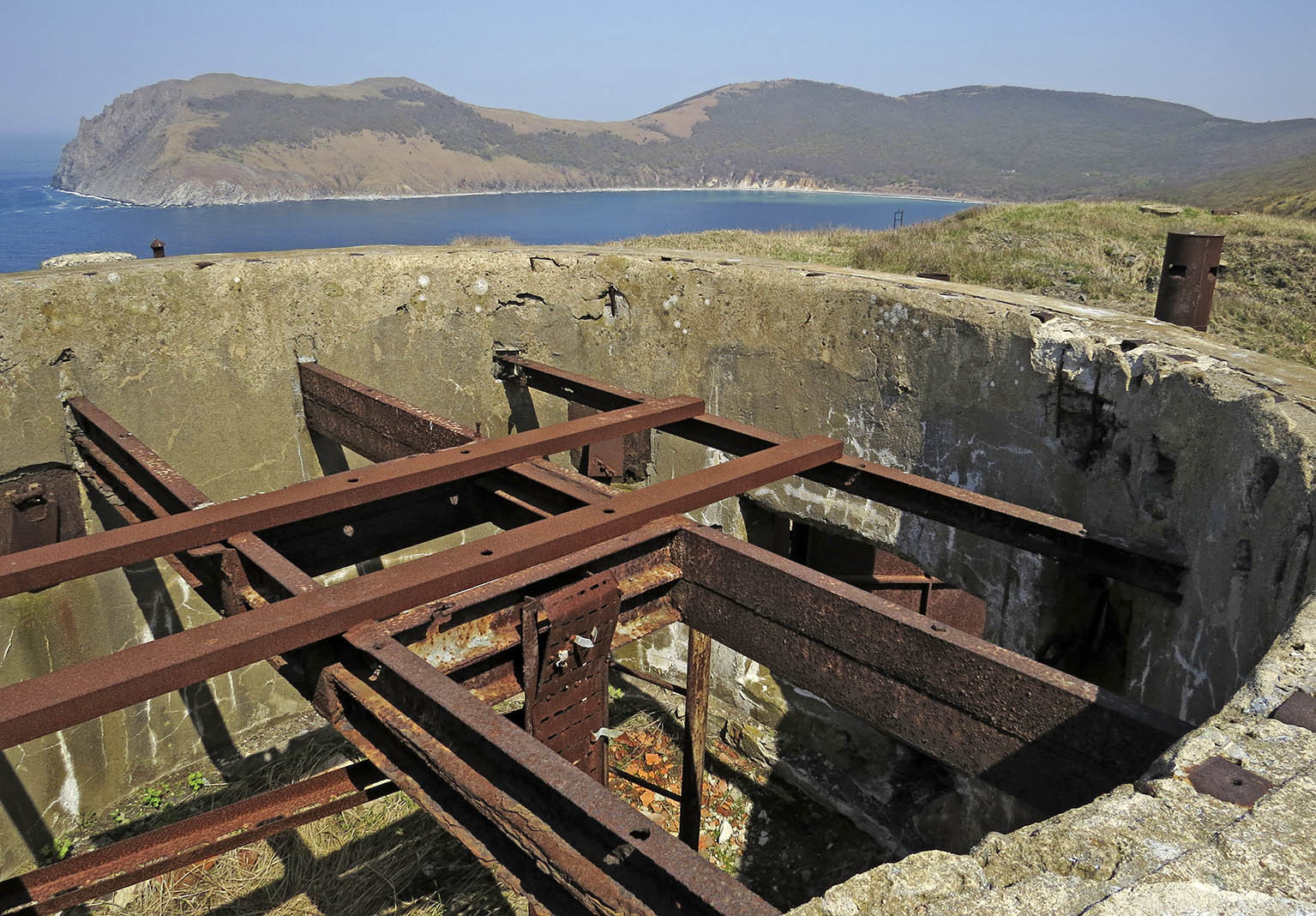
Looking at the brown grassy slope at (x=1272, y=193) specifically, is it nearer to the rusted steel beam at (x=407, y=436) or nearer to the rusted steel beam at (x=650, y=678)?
the rusted steel beam at (x=650, y=678)

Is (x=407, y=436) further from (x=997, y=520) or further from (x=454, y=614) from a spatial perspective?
(x=997, y=520)

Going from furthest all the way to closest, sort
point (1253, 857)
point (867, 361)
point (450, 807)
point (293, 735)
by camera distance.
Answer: point (293, 735)
point (867, 361)
point (450, 807)
point (1253, 857)

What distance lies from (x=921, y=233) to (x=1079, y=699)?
11.6m

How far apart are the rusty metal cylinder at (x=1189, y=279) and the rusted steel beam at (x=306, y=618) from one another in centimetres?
241

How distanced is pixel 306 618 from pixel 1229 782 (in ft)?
5.82

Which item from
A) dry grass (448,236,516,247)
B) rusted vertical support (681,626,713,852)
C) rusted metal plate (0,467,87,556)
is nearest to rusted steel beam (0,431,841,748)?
rusted vertical support (681,626,713,852)

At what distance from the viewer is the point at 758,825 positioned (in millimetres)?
4988

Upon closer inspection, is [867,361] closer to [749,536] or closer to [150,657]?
[749,536]

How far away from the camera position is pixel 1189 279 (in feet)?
12.9

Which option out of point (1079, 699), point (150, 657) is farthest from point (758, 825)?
point (150, 657)

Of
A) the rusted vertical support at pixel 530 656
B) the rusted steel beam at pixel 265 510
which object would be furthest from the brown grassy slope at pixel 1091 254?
the rusted vertical support at pixel 530 656

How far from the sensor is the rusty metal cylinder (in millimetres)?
3883

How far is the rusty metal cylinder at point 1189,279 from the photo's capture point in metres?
3.88

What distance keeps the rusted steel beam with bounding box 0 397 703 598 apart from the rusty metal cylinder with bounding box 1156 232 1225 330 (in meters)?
2.64
